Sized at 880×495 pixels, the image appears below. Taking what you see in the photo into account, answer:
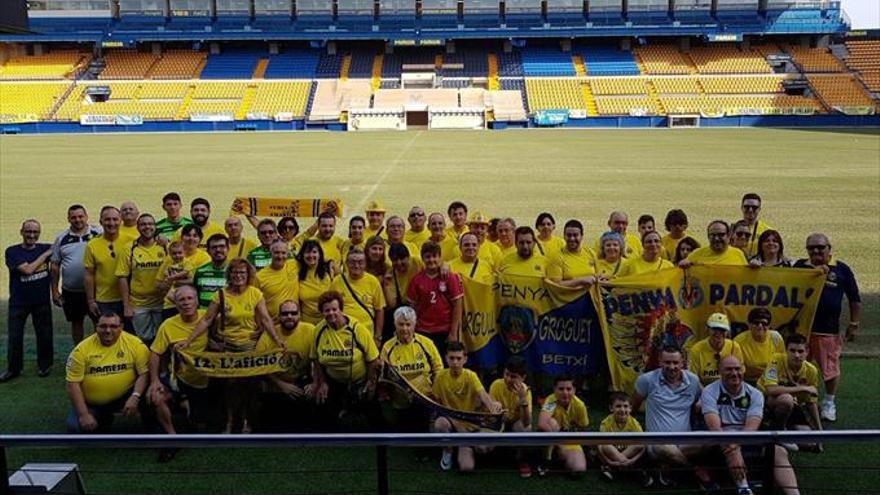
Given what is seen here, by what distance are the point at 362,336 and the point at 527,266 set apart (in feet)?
6.10

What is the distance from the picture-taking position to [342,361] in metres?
5.82

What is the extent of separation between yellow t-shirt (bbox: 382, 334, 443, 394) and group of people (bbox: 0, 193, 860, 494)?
0.02m

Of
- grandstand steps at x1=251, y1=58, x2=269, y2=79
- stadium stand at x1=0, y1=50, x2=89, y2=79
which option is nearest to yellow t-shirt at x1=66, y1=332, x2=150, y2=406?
grandstand steps at x1=251, y1=58, x2=269, y2=79

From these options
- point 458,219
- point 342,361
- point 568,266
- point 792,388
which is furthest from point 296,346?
point 792,388

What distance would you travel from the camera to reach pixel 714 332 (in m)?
5.71

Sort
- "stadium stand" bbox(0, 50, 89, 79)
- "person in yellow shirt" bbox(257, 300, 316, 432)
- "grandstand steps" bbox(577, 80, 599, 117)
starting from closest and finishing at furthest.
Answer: "person in yellow shirt" bbox(257, 300, 316, 432)
"grandstand steps" bbox(577, 80, 599, 117)
"stadium stand" bbox(0, 50, 89, 79)

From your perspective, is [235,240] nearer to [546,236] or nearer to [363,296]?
[363,296]

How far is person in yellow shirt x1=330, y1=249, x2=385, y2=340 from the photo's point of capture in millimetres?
6344

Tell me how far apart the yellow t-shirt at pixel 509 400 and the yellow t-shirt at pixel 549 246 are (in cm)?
196

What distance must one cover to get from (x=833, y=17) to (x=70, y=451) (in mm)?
67574

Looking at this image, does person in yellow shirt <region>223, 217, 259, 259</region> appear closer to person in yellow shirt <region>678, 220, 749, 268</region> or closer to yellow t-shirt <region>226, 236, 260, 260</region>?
yellow t-shirt <region>226, 236, 260, 260</region>

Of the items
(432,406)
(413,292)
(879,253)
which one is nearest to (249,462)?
(432,406)

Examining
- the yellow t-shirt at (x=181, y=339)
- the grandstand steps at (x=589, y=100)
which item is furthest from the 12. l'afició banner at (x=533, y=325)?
the grandstand steps at (x=589, y=100)

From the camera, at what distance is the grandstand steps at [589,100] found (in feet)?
173
